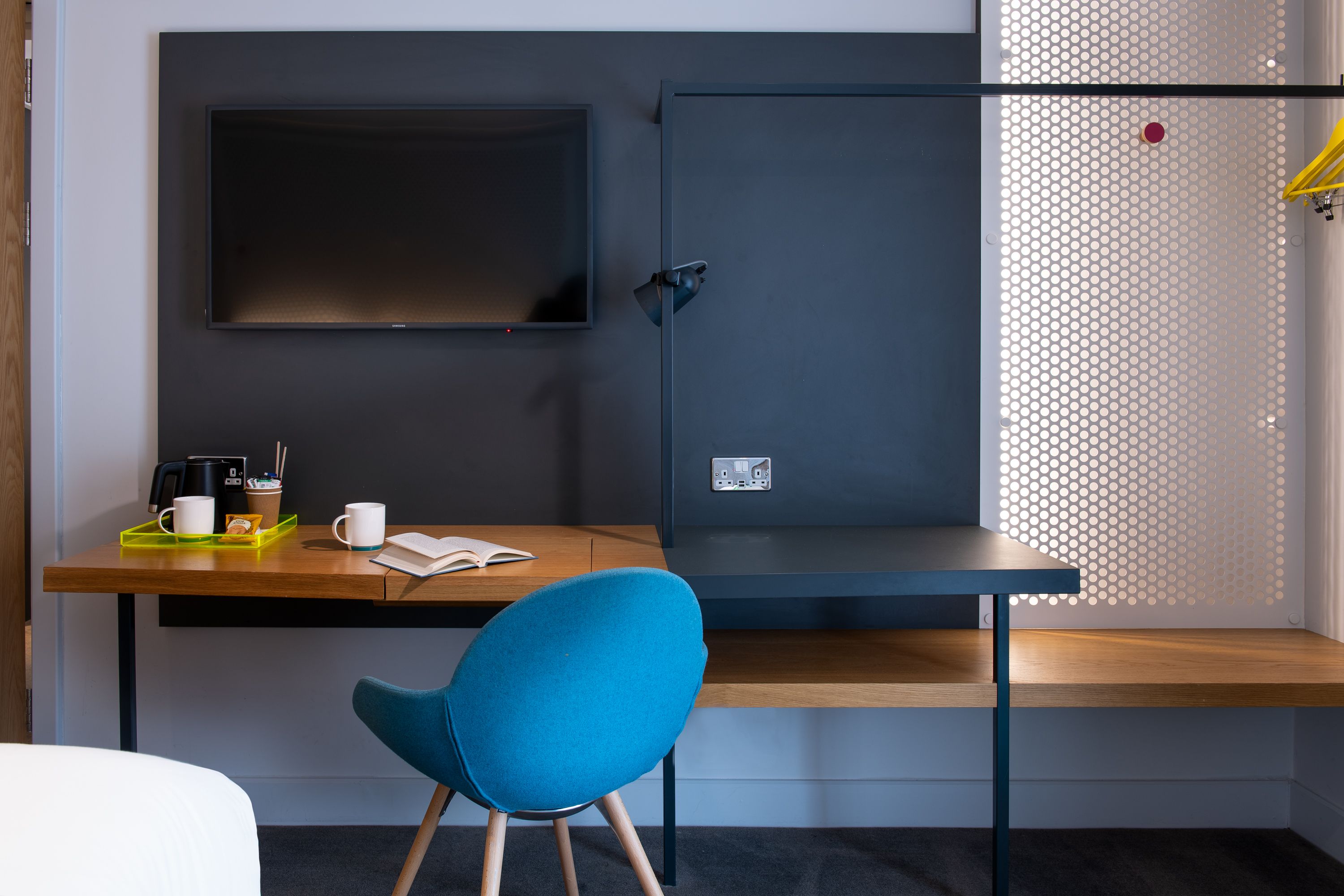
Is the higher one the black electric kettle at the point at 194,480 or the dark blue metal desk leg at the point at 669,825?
the black electric kettle at the point at 194,480

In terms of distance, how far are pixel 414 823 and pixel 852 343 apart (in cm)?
174

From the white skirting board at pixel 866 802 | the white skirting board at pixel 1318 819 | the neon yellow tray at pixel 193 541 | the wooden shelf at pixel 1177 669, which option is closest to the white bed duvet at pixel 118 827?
the neon yellow tray at pixel 193 541

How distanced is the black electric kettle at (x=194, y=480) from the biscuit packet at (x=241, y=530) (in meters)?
0.12

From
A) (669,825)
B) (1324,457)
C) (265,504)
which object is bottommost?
(669,825)

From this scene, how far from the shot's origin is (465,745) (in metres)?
1.22

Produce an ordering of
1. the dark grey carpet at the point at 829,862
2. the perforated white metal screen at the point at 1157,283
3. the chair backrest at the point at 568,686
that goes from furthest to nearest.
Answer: the perforated white metal screen at the point at 1157,283
the dark grey carpet at the point at 829,862
the chair backrest at the point at 568,686

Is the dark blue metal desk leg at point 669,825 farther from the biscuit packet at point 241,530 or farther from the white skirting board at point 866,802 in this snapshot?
the biscuit packet at point 241,530

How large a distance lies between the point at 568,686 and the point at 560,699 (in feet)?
0.08

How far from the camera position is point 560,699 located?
3.90 ft

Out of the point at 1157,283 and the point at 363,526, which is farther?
the point at 1157,283

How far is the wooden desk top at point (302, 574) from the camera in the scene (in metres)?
1.57

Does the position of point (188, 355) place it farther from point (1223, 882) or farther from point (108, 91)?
point (1223, 882)

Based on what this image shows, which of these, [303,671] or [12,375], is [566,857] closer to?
[303,671]

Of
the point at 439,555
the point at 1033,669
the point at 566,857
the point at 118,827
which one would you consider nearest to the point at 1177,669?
the point at 1033,669
